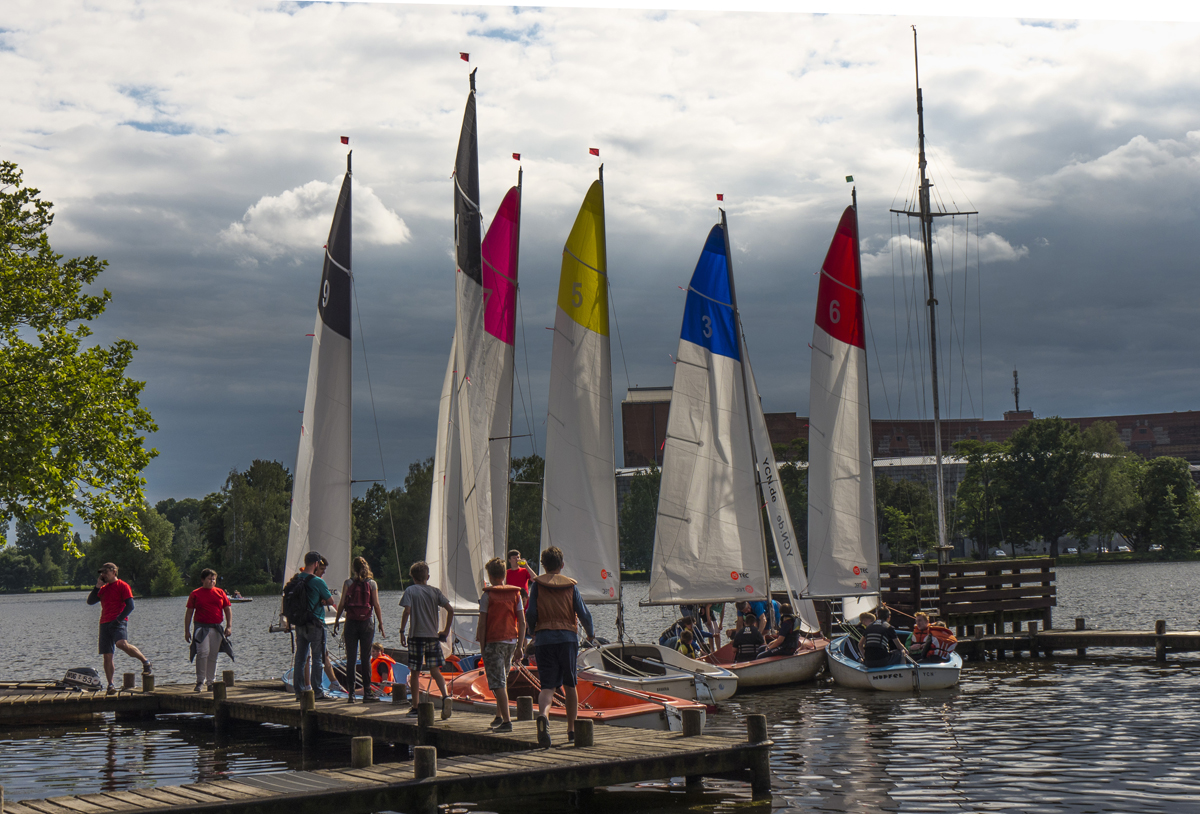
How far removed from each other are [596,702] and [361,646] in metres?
3.93

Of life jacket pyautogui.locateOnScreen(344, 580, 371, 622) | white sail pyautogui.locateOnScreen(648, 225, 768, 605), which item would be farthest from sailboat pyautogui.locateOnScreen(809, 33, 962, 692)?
life jacket pyautogui.locateOnScreen(344, 580, 371, 622)

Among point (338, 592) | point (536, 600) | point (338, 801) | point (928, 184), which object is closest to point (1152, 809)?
point (536, 600)

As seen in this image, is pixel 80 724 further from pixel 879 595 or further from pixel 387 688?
pixel 879 595

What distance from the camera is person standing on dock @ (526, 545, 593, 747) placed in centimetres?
1184

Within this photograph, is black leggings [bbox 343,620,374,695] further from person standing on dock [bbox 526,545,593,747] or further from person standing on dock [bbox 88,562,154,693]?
person standing on dock [bbox 526,545,593,747]

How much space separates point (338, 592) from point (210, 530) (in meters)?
79.0

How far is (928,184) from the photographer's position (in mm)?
40344

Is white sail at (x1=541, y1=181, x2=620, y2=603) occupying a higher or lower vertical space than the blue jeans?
higher

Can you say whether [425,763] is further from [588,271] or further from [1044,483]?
[1044,483]

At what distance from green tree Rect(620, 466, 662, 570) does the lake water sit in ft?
256

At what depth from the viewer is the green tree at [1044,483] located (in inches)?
4067

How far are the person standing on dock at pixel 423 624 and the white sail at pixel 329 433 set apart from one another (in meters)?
5.29

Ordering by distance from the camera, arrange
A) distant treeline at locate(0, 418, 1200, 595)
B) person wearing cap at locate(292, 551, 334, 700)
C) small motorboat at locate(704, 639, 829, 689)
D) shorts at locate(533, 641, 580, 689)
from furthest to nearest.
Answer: distant treeline at locate(0, 418, 1200, 595), small motorboat at locate(704, 639, 829, 689), person wearing cap at locate(292, 551, 334, 700), shorts at locate(533, 641, 580, 689)

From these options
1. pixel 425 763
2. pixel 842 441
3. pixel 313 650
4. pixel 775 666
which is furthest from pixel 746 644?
pixel 425 763
